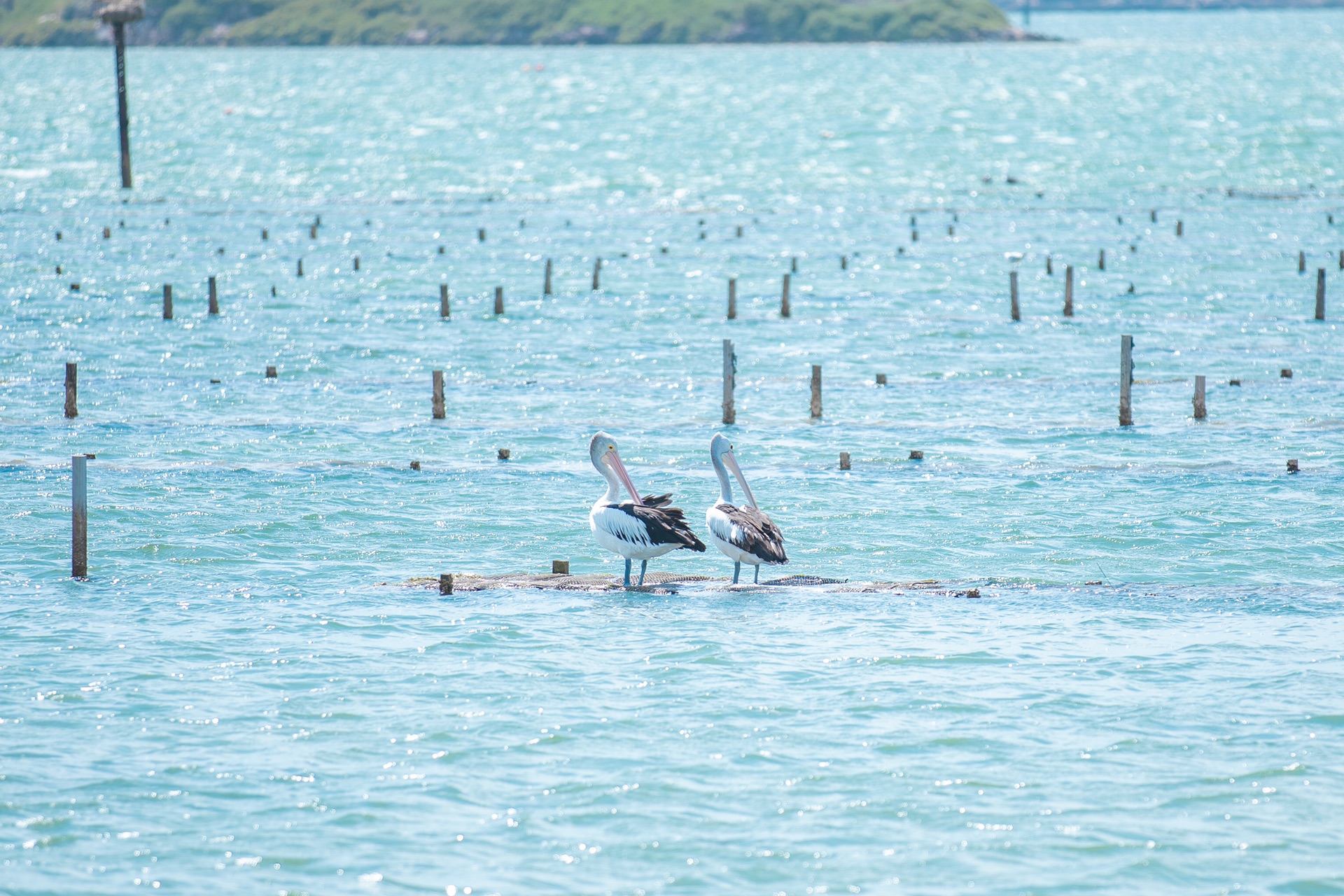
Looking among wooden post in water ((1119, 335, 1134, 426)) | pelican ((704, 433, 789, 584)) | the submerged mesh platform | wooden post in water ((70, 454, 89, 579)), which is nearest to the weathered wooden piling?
wooden post in water ((70, 454, 89, 579))

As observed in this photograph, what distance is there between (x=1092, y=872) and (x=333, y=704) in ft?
28.1

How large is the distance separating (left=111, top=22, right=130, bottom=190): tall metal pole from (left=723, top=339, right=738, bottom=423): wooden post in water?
149 ft

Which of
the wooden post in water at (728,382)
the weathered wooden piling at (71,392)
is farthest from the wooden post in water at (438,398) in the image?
the weathered wooden piling at (71,392)

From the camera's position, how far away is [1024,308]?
5147 centimetres

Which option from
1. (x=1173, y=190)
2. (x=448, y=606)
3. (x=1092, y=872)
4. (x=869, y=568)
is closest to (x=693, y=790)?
(x=1092, y=872)

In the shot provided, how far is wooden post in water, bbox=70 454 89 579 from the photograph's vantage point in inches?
905

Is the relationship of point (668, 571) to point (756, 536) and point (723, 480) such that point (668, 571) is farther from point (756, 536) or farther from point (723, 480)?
point (756, 536)

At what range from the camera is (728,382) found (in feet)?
113

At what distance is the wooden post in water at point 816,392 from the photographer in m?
35.5

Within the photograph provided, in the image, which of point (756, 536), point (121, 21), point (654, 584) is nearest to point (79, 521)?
point (654, 584)

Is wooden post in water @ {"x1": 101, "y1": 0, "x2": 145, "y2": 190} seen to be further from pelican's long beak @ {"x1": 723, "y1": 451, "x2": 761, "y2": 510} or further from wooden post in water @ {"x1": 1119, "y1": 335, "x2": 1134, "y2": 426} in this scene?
pelican's long beak @ {"x1": 723, "y1": 451, "x2": 761, "y2": 510}

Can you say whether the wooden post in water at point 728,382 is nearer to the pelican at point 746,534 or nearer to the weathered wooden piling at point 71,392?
the pelican at point 746,534

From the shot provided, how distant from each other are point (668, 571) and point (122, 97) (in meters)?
60.0

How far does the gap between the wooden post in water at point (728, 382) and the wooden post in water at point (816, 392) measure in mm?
A: 1621
